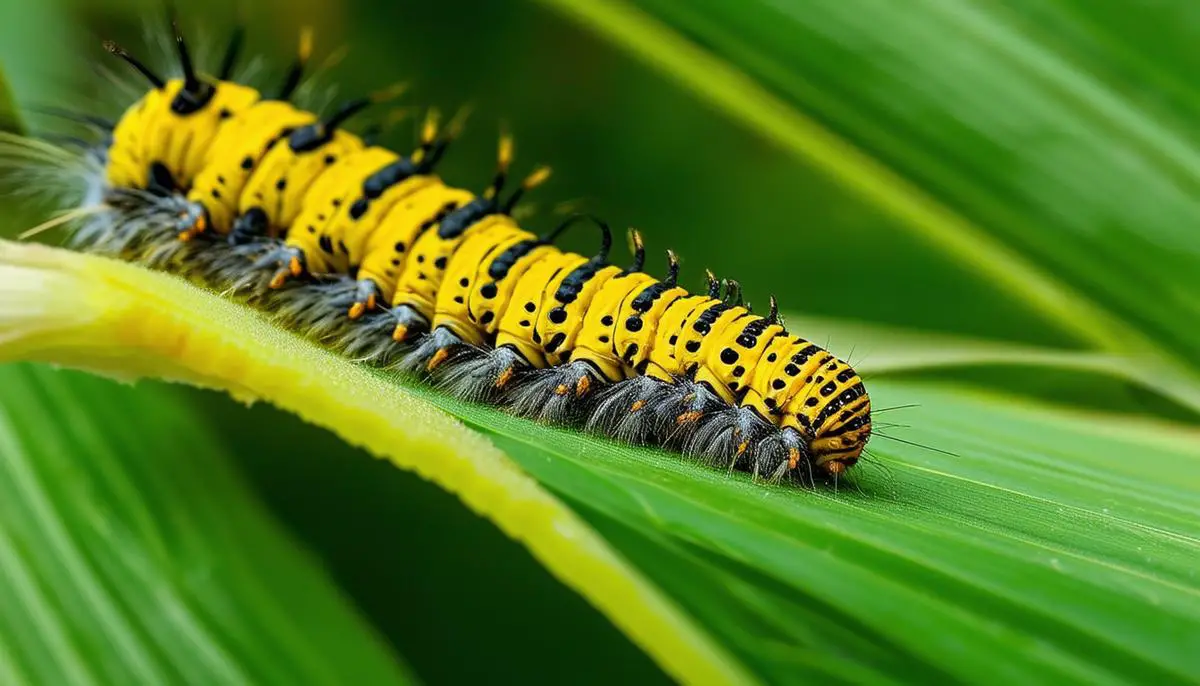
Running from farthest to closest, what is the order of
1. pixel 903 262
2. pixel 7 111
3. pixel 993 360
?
pixel 903 262
pixel 993 360
pixel 7 111

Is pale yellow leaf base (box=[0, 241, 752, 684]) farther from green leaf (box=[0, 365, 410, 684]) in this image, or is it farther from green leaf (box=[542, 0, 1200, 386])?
green leaf (box=[542, 0, 1200, 386])

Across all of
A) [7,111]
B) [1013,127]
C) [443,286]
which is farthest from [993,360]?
[7,111]

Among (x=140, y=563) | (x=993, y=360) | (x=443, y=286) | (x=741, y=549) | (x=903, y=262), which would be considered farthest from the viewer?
(x=903, y=262)

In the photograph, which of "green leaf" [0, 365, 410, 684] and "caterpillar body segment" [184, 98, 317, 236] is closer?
"green leaf" [0, 365, 410, 684]

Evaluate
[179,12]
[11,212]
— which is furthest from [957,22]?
[179,12]

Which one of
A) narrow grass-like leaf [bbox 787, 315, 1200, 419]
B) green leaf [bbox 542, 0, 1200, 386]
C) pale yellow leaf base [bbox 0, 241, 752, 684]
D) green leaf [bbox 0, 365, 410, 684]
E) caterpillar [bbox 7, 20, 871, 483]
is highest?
green leaf [bbox 542, 0, 1200, 386]

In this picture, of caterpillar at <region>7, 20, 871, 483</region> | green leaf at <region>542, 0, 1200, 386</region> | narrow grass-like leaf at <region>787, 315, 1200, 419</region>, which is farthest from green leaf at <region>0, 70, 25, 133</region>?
narrow grass-like leaf at <region>787, 315, 1200, 419</region>

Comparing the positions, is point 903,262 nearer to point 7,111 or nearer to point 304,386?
point 7,111
